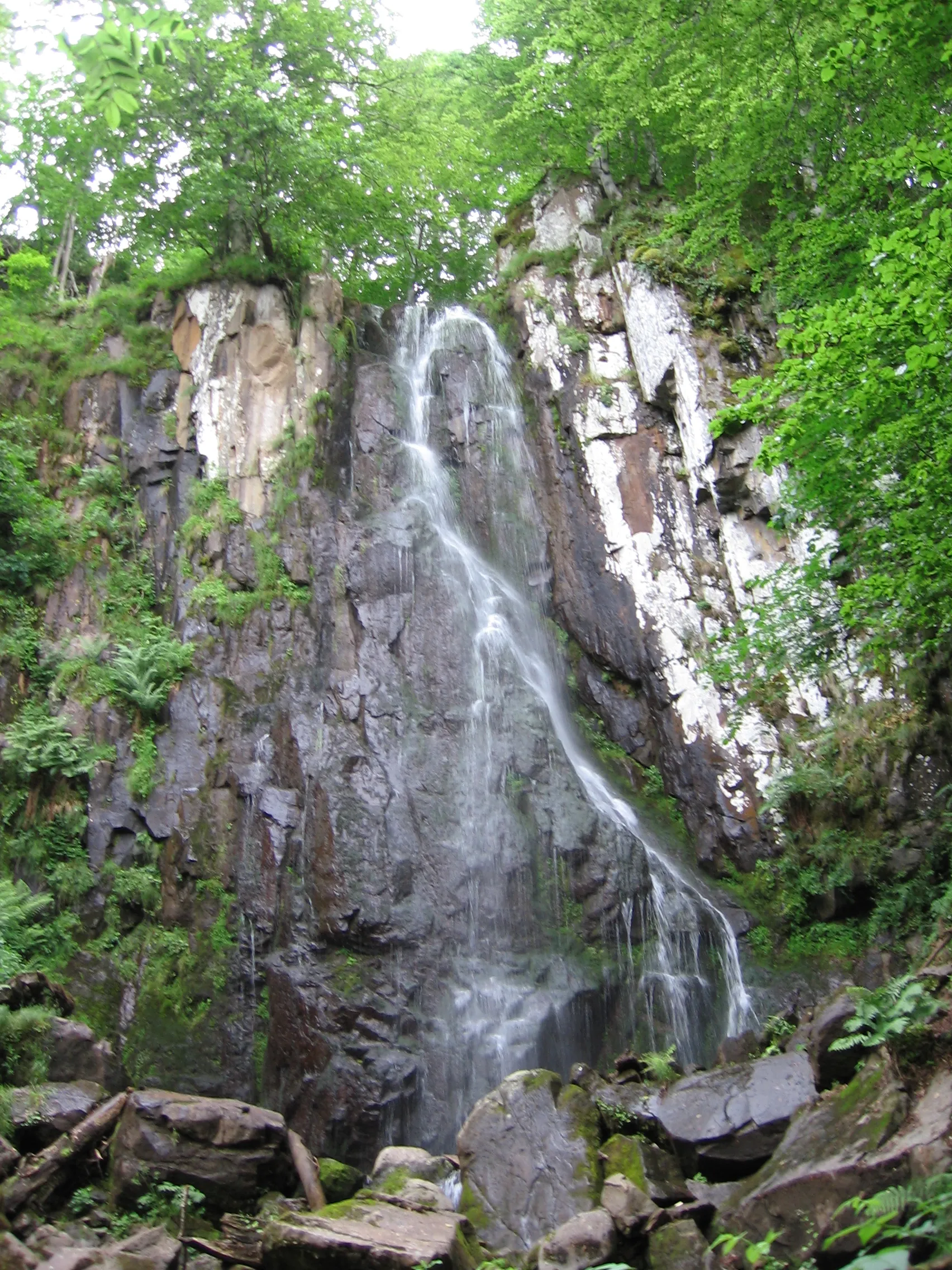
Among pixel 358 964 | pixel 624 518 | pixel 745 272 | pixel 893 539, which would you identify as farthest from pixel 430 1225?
pixel 745 272

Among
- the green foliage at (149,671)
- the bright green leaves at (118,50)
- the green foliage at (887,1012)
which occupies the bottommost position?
the green foliage at (887,1012)

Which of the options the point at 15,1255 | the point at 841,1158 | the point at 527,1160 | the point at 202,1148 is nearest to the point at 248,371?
the point at 202,1148

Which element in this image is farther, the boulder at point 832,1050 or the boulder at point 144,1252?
the boulder at point 832,1050

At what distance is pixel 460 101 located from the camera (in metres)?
22.8

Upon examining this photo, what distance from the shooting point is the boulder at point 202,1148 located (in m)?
8.16

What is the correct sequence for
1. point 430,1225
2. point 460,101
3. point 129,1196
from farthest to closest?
1. point 460,101
2. point 129,1196
3. point 430,1225

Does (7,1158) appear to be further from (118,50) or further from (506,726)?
(506,726)

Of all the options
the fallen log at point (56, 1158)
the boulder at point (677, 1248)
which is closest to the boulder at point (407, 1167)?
the fallen log at point (56, 1158)

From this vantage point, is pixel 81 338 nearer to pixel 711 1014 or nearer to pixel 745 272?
pixel 745 272

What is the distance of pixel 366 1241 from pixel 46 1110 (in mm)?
3441

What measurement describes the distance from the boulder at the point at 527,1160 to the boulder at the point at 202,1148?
1.72 meters

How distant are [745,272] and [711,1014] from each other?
13.2 metres

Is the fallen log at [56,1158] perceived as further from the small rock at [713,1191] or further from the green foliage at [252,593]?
the green foliage at [252,593]

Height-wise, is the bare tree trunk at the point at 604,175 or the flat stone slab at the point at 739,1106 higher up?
the bare tree trunk at the point at 604,175
